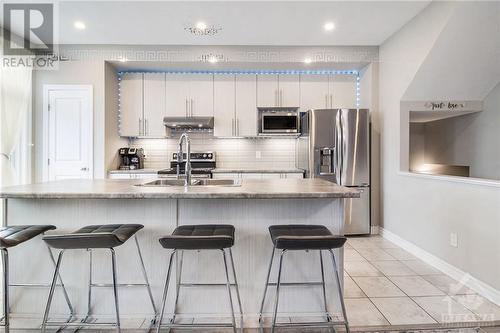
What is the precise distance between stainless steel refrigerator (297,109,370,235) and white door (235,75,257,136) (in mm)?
896

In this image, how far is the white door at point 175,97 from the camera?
439 centimetres

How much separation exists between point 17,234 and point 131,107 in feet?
9.91

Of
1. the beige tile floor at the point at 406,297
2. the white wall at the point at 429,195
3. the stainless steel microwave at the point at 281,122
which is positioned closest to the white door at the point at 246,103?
the stainless steel microwave at the point at 281,122

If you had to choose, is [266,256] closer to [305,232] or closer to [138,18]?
[305,232]

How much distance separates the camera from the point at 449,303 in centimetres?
226

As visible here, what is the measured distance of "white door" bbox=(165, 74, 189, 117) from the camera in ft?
14.4

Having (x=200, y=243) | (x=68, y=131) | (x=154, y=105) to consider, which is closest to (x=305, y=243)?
(x=200, y=243)

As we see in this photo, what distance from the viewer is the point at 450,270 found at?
2740 millimetres

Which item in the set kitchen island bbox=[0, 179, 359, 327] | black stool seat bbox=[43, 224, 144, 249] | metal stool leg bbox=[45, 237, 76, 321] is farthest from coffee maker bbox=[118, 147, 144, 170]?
black stool seat bbox=[43, 224, 144, 249]

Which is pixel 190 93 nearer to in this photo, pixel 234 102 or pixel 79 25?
pixel 234 102

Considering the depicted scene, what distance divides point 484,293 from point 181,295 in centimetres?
241

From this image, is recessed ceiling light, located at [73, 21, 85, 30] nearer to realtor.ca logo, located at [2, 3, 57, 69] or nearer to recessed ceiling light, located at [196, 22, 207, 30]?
realtor.ca logo, located at [2, 3, 57, 69]

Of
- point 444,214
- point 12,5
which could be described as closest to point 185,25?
point 12,5

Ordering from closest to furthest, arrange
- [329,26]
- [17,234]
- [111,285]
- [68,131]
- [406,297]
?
1. [17,234]
2. [111,285]
3. [406,297]
4. [329,26]
5. [68,131]
